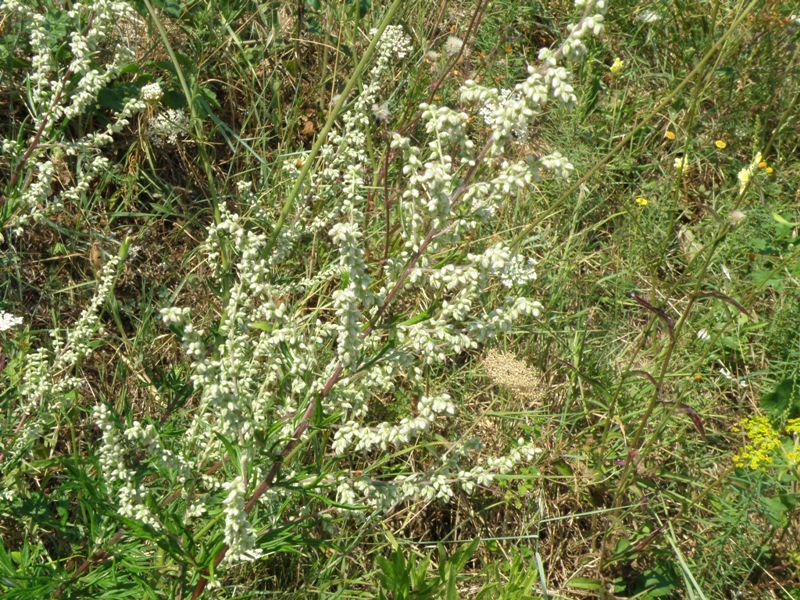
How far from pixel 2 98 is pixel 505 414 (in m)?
2.54

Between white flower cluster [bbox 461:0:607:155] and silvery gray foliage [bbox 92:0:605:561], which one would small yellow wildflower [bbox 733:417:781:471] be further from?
white flower cluster [bbox 461:0:607:155]

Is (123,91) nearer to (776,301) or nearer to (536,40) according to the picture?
(536,40)

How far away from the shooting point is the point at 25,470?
2.59m

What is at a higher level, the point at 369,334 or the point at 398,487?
the point at 369,334

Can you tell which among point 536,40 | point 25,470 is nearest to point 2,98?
point 25,470

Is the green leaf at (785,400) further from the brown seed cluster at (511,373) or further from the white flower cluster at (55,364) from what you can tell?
the white flower cluster at (55,364)

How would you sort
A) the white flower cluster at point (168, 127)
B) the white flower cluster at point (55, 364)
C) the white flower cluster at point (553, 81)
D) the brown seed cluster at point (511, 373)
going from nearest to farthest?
the white flower cluster at point (553, 81), the white flower cluster at point (55, 364), the brown seed cluster at point (511, 373), the white flower cluster at point (168, 127)

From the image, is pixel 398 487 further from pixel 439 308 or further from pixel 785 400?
pixel 785 400

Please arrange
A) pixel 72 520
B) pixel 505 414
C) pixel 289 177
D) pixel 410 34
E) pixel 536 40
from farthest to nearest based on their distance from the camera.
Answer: pixel 536 40 < pixel 410 34 < pixel 289 177 < pixel 505 414 < pixel 72 520

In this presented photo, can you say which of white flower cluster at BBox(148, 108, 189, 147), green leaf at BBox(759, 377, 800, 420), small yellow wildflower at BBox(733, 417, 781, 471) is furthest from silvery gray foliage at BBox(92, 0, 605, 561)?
green leaf at BBox(759, 377, 800, 420)

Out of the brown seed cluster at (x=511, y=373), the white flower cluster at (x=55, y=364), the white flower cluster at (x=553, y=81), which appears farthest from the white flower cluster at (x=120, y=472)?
the brown seed cluster at (x=511, y=373)

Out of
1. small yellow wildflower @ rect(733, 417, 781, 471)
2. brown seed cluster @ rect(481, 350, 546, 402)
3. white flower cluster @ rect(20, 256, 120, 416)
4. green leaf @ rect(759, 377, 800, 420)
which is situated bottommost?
green leaf @ rect(759, 377, 800, 420)

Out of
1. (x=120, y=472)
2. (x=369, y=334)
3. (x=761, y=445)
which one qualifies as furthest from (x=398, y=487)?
(x=761, y=445)

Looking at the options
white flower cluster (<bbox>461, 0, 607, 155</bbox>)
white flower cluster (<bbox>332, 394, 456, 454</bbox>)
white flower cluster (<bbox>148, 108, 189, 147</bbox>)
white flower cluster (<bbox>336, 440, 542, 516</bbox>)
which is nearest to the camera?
white flower cluster (<bbox>461, 0, 607, 155</bbox>)
